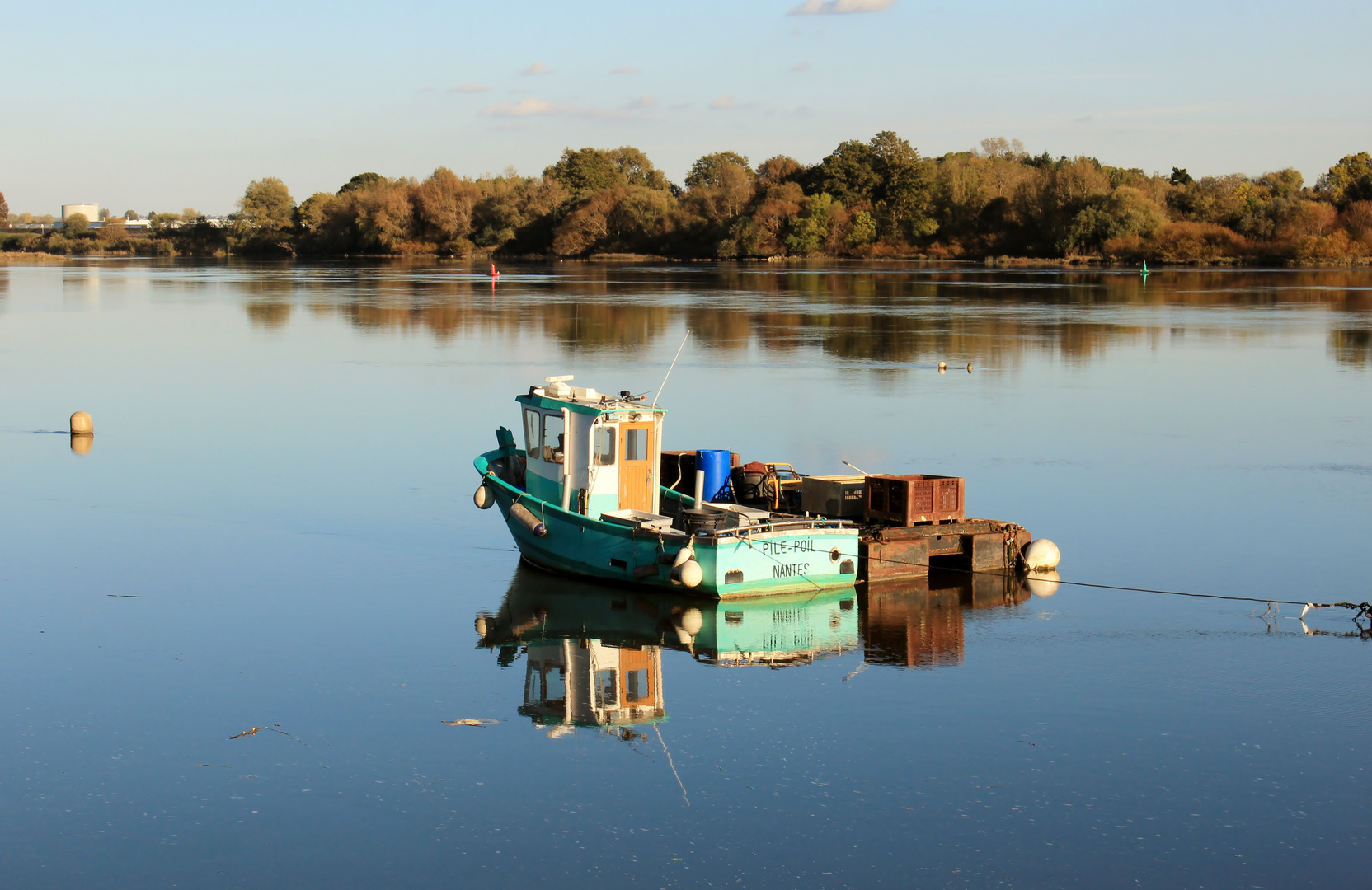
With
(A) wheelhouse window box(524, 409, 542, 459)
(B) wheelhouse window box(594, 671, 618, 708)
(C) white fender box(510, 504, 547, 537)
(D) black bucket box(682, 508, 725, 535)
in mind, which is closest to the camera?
(B) wheelhouse window box(594, 671, 618, 708)

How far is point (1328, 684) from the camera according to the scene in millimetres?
13547

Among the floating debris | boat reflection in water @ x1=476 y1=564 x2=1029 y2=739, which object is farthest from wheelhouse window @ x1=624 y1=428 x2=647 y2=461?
the floating debris

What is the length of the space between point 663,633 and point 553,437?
407 cm

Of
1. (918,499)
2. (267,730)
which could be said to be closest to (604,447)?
(918,499)

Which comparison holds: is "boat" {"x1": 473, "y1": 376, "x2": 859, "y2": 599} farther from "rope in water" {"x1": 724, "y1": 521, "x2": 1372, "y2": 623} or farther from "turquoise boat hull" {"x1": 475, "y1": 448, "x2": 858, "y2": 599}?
"rope in water" {"x1": 724, "y1": 521, "x2": 1372, "y2": 623}

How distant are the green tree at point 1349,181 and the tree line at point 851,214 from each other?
0.19m

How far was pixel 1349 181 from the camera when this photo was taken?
121 meters

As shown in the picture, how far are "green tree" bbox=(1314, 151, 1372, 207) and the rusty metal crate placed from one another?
11499 cm

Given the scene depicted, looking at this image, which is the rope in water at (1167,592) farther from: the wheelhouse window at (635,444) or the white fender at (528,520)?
the white fender at (528,520)

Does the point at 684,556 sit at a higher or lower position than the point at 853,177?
lower

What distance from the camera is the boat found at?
1658 cm

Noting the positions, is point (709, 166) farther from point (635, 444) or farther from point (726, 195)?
point (635, 444)

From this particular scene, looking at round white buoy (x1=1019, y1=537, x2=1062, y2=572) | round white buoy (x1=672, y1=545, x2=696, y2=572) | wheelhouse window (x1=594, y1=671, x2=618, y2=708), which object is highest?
round white buoy (x1=672, y1=545, x2=696, y2=572)

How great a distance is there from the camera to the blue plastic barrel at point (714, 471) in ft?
64.4
